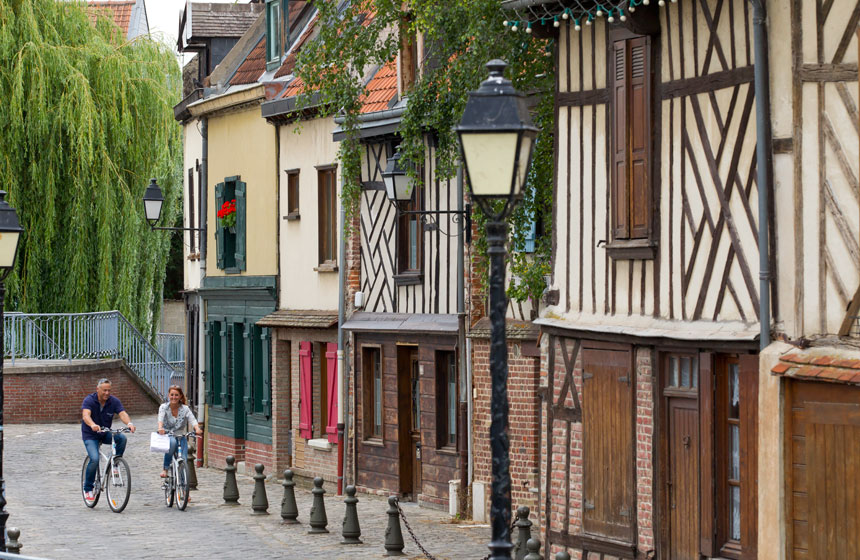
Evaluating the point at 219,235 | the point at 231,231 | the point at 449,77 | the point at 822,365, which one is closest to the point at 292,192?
the point at 231,231

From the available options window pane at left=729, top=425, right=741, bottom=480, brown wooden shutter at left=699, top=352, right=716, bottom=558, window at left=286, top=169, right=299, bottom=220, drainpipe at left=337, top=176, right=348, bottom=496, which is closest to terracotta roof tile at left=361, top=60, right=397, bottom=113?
drainpipe at left=337, top=176, right=348, bottom=496

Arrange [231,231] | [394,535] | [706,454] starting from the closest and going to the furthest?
1. [706,454]
2. [394,535]
3. [231,231]

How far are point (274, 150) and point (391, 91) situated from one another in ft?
14.2

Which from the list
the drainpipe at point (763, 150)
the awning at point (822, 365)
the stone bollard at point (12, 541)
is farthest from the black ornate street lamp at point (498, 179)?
the stone bollard at point (12, 541)

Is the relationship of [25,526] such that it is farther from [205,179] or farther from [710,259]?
[205,179]

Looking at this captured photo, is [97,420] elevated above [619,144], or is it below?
below

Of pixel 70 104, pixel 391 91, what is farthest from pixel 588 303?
pixel 70 104

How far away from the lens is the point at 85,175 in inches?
1363

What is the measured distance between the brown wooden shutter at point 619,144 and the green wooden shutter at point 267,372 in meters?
13.3

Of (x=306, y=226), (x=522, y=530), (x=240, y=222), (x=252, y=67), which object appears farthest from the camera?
(x=252, y=67)


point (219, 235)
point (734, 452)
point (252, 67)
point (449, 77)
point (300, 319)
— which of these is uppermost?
point (252, 67)

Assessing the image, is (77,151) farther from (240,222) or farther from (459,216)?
(459,216)

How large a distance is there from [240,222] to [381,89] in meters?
5.95

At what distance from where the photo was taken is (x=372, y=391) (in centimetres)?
2391
